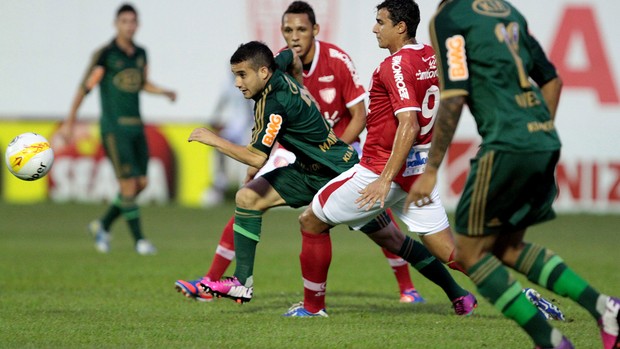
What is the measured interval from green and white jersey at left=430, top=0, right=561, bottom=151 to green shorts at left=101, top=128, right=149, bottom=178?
8482mm

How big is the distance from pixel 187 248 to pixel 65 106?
32.0 ft

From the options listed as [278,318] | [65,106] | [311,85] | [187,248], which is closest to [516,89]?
[278,318]

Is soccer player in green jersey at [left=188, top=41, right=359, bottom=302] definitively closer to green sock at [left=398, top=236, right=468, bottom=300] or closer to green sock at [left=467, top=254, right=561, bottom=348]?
green sock at [left=398, top=236, right=468, bottom=300]

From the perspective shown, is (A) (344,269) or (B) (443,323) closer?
(B) (443,323)

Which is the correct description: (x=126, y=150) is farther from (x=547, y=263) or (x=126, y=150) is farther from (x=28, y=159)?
(x=547, y=263)

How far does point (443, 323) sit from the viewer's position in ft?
24.8

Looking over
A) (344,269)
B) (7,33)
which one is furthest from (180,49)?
(344,269)

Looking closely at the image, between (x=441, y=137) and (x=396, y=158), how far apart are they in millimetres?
1569

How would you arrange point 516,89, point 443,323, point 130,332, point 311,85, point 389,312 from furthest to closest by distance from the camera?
1. point 311,85
2. point 389,312
3. point 443,323
4. point 130,332
5. point 516,89

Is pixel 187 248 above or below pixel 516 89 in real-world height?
below

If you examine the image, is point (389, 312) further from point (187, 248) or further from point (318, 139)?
point (187, 248)

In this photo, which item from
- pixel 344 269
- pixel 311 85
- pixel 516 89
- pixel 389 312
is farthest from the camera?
pixel 344 269

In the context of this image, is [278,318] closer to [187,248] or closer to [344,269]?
[344,269]

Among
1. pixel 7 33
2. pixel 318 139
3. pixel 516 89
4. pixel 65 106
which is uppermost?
pixel 516 89
